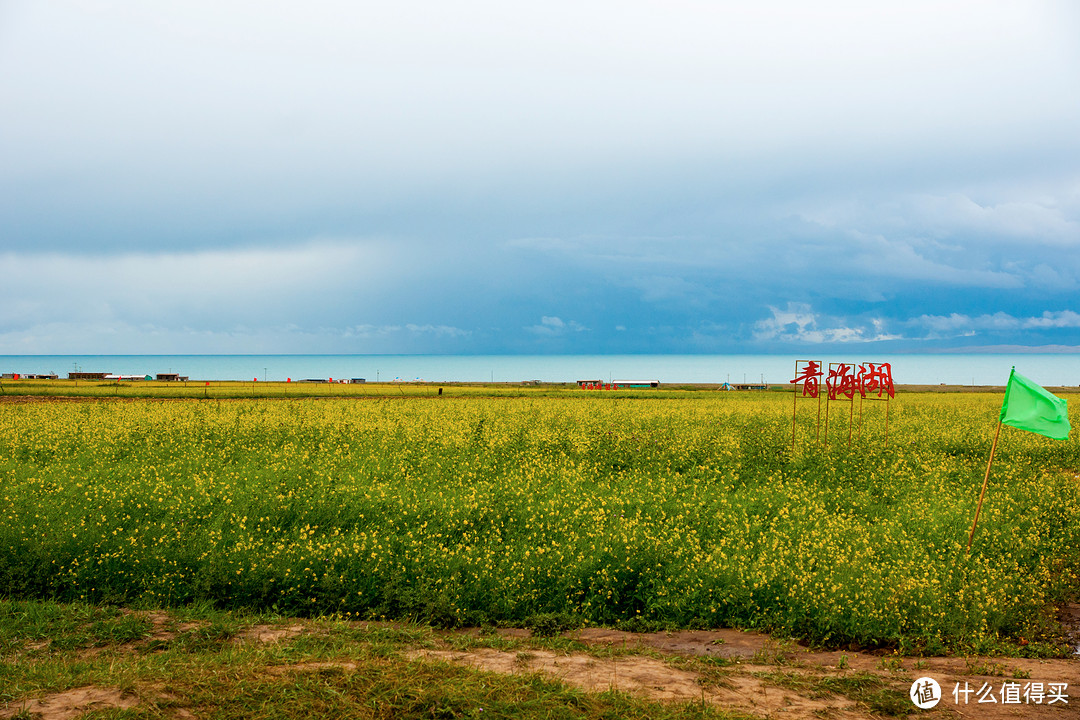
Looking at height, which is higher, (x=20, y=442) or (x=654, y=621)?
(x=20, y=442)

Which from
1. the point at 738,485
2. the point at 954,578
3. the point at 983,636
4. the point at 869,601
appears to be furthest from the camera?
the point at 738,485

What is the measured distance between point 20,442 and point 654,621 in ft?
64.4

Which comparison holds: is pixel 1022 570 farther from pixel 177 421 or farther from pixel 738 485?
pixel 177 421

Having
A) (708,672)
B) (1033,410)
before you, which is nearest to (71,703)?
(708,672)

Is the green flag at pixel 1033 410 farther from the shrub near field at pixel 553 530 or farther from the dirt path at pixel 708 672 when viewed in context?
the dirt path at pixel 708 672

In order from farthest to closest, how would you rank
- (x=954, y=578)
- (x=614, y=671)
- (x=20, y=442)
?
(x=20, y=442) < (x=954, y=578) < (x=614, y=671)

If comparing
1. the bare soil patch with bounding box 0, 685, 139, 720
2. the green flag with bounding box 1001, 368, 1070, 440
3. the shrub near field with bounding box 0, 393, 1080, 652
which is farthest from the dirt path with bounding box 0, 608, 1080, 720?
the green flag with bounding box 1001, 368, 1070, 440

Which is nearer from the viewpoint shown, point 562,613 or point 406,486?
point 562,613

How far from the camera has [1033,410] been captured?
11422 mm

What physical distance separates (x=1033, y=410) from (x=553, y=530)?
8.79 m

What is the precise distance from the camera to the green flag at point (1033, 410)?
36.3 feet

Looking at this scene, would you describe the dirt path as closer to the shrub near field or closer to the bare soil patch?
the bare soil patch

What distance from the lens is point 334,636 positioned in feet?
28.6

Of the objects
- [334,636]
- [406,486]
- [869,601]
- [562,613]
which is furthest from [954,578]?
[406,486]
